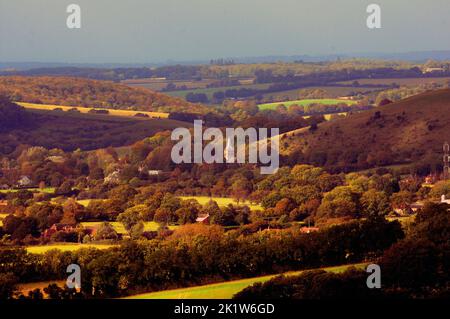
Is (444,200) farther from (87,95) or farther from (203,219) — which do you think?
(87,95)

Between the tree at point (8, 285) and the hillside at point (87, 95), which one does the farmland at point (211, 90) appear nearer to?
the hillside at point (87, 95)

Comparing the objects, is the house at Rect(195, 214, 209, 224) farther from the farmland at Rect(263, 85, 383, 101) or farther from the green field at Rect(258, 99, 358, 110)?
the farmland at Rect(263, 85, 383, 101)

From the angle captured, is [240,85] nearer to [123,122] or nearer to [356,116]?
[123,122]

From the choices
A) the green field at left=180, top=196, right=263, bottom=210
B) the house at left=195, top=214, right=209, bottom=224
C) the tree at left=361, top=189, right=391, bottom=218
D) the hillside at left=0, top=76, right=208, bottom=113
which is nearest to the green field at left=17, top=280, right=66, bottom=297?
the house at left=195, top=214, right=209, bottom=224

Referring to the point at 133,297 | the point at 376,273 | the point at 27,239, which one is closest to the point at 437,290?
the point at 376,273

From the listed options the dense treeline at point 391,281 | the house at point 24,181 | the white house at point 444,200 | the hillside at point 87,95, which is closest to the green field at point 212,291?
the dense treeline at point 391,281

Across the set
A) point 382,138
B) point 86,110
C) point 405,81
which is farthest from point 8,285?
point 405,81

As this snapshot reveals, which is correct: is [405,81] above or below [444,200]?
below
